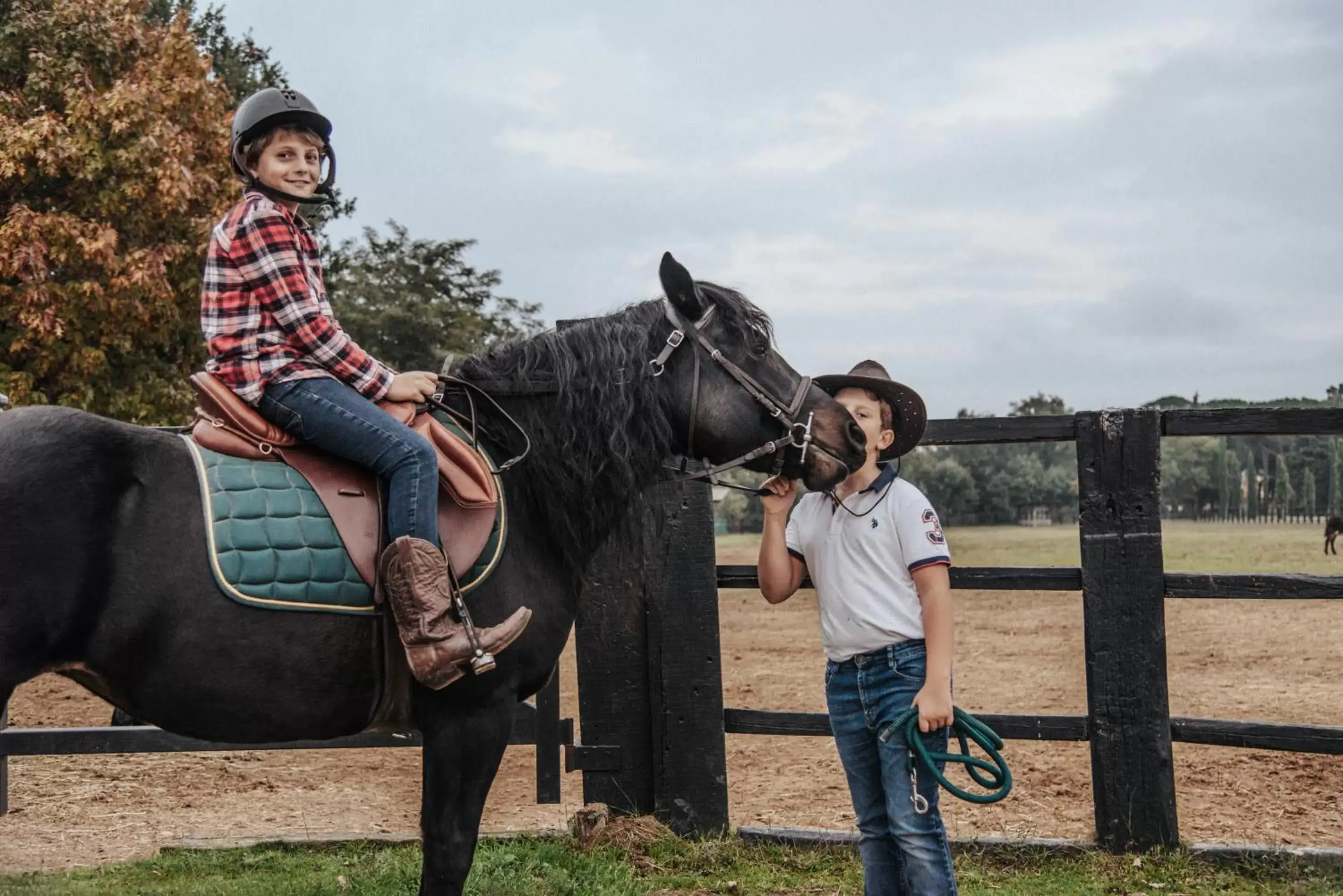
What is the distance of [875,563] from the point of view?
3252 mm

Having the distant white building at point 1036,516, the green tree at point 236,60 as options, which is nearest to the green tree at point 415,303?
the green tree at point 236,60

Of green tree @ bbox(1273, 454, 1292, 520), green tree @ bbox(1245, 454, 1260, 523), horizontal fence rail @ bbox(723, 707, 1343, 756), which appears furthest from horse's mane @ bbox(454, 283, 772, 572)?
green tree @ bbox(1245, 454, 1260, 523)

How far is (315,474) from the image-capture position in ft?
9.82

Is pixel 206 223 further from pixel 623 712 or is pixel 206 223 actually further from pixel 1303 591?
pixel 1303 591

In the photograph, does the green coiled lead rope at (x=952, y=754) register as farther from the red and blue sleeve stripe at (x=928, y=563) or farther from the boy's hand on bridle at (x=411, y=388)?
the boy's hand on bridle at (x=411, y=388)

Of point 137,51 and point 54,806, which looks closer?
point 54,806

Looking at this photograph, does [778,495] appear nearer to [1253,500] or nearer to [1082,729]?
[1082,729]

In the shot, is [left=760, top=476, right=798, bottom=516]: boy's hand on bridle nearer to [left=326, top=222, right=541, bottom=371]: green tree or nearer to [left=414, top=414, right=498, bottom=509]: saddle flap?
[left=414, top=414, right=498, bottom=509]: saddle flap

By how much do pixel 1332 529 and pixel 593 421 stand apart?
109ft

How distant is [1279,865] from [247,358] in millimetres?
4535

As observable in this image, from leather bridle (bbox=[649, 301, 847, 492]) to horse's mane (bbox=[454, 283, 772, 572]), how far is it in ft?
0.15

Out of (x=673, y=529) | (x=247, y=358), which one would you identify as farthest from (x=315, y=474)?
(x=673, y=529)

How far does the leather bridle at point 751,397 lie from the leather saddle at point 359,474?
0.67 meters

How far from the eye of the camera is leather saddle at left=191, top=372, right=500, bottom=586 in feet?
9.71
